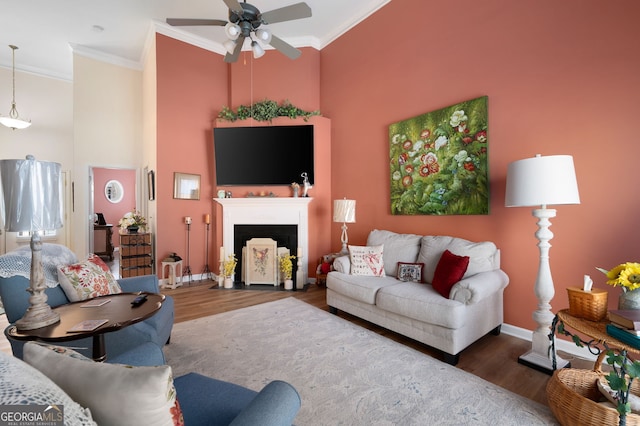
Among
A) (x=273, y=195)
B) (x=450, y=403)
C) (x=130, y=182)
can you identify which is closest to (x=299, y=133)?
(x=273, y=195)

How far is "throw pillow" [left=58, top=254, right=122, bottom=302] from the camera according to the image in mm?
2037

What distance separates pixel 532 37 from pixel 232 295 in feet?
14.8

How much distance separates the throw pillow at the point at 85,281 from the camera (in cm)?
204

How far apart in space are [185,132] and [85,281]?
11.6ft

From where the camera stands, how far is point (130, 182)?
30.0ft

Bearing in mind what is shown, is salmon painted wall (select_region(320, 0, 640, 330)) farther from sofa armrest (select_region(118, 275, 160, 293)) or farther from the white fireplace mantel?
sofa armrest (select_region(118, 275, 160, 293))

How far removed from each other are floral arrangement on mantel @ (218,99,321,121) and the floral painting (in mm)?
1660

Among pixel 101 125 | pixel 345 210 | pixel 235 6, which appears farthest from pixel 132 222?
pixel 235 6

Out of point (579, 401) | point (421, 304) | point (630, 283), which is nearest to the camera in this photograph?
point (579, 401)

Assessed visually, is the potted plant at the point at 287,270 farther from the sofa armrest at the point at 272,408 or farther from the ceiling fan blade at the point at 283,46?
the sofa armrest at the point at 272,408

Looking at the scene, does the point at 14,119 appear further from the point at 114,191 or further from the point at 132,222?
the point at 114,191

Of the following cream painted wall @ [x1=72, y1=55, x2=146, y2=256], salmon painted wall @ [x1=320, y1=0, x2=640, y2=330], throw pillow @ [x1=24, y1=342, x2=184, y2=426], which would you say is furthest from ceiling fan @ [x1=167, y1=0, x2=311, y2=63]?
cream painted wall @ [x1=72, y1=55, x2=146, y2=256]

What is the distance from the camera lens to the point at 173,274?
15.1ft

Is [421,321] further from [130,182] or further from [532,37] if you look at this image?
[130,182]
